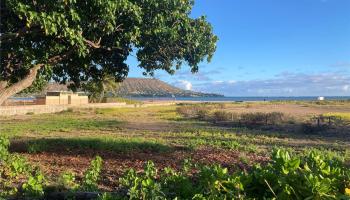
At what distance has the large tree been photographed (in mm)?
8805

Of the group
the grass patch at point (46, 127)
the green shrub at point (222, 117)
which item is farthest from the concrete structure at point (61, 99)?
the grass patch at point (46, 127)

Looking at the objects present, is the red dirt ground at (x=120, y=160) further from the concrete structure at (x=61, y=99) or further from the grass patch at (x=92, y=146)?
the concrete structure at (x=61, y=99)

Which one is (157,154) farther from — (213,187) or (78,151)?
(213,187)

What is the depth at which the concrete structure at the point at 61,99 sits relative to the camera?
2339 inches

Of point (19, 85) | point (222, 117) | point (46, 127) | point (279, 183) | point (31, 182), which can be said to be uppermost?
point (19, 85)

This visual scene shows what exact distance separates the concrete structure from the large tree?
4713 cm

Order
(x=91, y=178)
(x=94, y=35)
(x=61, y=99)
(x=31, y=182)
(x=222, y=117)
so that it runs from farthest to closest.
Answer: (x=61, y=99) < (x=222, y=117) < (x=94, y=35) < (x=91, y=178) < (x=31, y=182)

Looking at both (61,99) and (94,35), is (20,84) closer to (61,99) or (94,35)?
(94,35)

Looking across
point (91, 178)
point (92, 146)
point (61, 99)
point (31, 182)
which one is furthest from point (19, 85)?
point (61, 99)

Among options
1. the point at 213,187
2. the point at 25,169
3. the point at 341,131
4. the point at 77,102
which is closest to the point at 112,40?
the point at 25,169

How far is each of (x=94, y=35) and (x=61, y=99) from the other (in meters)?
53.8

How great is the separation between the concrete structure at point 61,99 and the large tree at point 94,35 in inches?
1855

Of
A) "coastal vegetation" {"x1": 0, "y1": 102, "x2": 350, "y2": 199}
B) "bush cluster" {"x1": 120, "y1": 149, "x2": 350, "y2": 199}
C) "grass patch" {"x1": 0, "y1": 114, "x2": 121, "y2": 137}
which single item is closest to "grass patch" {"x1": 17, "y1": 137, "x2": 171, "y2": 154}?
"coastal vegetation" {"x1": 0, "y1": 102, "x2": 350, "y2": 199}

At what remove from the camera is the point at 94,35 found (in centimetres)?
1098
